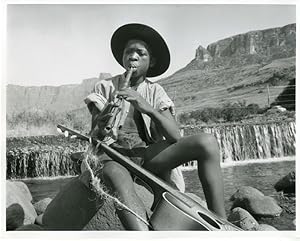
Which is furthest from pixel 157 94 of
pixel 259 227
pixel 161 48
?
pixel 259 227

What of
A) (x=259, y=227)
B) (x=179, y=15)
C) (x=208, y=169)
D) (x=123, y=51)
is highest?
(x=179, y=15)

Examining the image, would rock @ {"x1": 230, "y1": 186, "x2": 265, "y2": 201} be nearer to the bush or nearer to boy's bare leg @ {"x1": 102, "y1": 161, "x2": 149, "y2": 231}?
the bush

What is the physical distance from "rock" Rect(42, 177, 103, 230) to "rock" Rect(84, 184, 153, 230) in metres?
0.03

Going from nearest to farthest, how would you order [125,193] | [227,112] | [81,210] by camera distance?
[125,193], [81,210], [227,112]

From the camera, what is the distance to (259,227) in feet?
10.2

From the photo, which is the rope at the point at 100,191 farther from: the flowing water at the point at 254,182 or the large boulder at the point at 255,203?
the large boulder at the point at 255,203

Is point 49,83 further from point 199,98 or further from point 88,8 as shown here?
point 199,98

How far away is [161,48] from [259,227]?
1.30m

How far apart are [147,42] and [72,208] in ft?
3.76

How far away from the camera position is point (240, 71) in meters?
3.30

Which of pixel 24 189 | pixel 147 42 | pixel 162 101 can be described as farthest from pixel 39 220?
pixel 147 42

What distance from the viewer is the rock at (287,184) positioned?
317cm

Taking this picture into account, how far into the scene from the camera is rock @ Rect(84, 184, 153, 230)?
298cm

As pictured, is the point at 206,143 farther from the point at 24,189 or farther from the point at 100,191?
the point at 24,189
